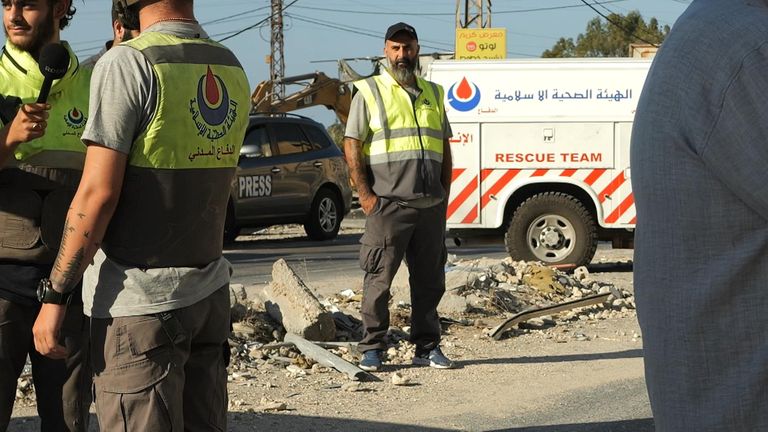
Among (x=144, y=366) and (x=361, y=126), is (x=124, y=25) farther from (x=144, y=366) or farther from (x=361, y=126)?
(x=361, y=126)

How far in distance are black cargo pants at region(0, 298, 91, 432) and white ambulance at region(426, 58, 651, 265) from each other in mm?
9663

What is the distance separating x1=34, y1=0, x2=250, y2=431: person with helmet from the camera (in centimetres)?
320

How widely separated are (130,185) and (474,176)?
34.9 feet

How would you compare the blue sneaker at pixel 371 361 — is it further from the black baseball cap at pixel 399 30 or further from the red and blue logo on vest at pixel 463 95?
the red and blue logo on vest at pixel 463 95

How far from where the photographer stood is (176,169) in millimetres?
3305

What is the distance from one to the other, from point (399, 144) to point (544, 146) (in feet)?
21.3

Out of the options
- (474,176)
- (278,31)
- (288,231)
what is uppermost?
(278,31)

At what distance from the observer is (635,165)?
7.29ft

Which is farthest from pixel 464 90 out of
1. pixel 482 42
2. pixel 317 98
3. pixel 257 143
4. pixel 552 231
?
pixel 482 42

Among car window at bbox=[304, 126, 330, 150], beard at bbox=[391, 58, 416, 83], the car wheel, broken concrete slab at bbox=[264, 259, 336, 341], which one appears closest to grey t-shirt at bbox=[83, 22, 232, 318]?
beard at bbox=[391, 58, 416, 83]

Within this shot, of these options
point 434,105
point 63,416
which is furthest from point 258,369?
point 63,416

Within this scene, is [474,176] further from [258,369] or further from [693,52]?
[693,52]

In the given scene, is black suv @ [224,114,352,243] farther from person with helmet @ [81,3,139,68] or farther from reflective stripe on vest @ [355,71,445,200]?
person with helmet @ [81,3,139,68]

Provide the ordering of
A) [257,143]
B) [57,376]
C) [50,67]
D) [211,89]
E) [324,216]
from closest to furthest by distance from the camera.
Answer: [211,89] < [50,67] < [57,376] < [257,143] < [324,216]
